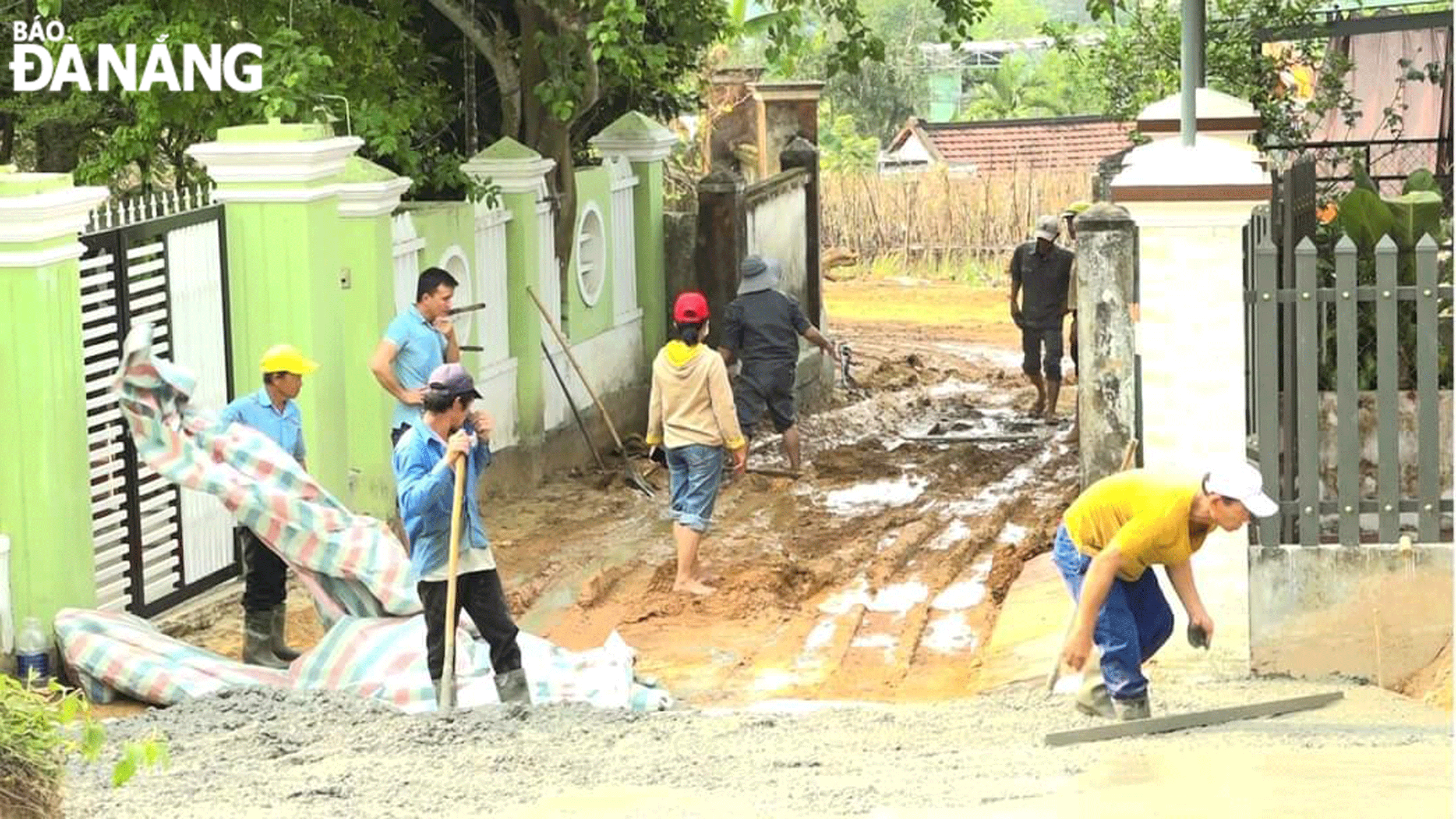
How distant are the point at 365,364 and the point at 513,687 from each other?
4.33 m

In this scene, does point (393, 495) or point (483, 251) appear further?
point (483, 251)

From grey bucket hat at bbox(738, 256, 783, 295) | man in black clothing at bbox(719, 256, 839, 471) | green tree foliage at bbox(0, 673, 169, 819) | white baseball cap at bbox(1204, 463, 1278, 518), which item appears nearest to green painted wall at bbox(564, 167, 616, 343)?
man in black clothing at bbox(719, 256, 839, 471)

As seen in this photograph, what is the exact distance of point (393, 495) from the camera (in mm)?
13453

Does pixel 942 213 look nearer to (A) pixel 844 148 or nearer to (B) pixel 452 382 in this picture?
(A) pixel 844 148

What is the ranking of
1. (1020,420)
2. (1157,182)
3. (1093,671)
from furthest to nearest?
1. (1020,420)
2. (1157,182)
3. (1093,671)

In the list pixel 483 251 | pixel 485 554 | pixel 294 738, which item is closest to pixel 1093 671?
pixel 485 554

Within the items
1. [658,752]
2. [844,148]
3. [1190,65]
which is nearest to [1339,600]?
[1190,65]

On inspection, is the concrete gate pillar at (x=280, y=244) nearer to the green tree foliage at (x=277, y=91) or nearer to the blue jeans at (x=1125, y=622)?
the green tree foliage at (x=277, y=91)

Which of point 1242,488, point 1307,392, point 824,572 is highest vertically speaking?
point 1307,392

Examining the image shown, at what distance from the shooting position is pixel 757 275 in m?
15.6

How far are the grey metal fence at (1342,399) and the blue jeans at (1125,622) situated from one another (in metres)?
1.20

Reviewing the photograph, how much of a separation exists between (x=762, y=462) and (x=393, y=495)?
410 centimetres

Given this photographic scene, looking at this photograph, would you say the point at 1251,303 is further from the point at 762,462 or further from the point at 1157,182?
the point at 762,462

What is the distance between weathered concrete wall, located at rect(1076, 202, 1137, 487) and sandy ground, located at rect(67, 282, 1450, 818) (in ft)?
2.60
